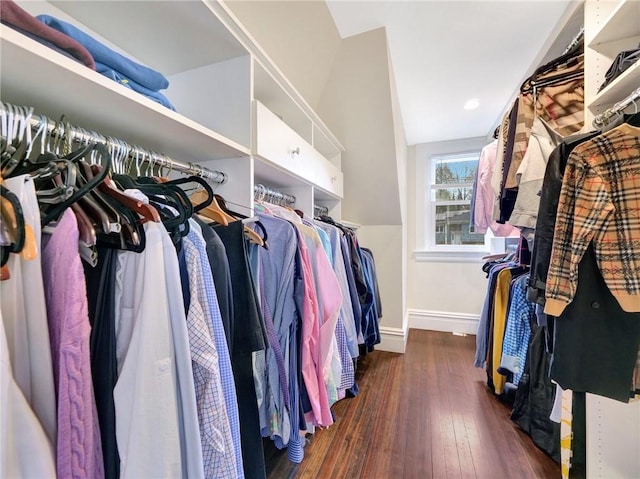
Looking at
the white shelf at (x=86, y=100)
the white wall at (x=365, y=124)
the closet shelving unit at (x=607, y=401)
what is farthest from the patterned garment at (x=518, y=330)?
the white shelf at (x=86, y=100)

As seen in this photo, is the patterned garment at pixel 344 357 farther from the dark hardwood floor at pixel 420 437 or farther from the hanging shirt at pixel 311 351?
the dark hardwood floor at pixel 420 437

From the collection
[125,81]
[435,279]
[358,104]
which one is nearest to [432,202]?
[435,279]

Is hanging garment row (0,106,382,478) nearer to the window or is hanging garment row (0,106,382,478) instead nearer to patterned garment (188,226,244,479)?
patterned garment (188,226,244,479)

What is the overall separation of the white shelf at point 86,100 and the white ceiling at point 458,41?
1267 mm

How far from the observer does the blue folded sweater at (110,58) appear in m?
0.59

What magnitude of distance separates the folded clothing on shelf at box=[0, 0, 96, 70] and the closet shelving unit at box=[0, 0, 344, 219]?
0.06m

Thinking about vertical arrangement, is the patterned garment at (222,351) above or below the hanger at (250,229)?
below

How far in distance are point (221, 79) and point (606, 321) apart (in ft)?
5.00

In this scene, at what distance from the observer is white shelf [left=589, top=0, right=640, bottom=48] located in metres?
0.84

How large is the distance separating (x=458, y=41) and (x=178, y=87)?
1712 millimetres

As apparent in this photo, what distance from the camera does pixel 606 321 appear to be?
2.43ft

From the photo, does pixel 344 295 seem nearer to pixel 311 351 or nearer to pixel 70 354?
pixel 311 351

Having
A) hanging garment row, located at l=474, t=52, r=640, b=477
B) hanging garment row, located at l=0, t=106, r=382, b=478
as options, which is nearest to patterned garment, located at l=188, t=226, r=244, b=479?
hanging garment row, located at l=0, t=106, r=382, b=478

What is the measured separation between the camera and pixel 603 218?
29.1 inches
